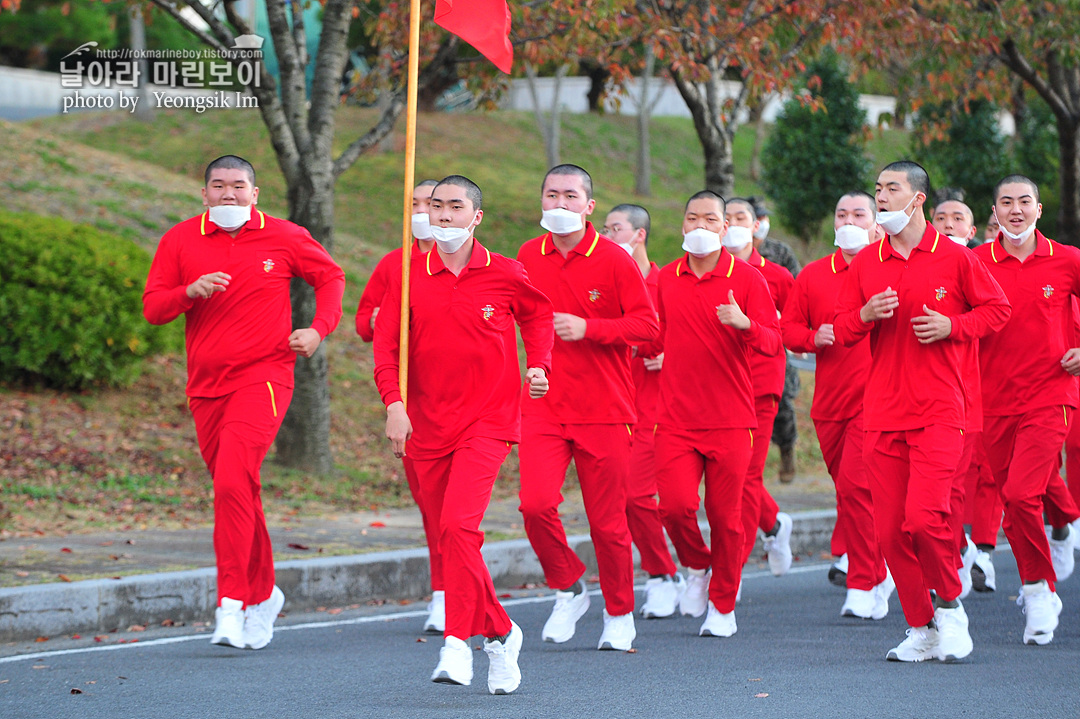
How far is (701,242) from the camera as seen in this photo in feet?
24.8

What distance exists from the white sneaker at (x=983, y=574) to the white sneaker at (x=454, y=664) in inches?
172

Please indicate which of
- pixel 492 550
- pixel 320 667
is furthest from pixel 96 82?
pixel 320 667

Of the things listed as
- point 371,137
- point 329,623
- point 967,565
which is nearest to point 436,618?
point 329,623

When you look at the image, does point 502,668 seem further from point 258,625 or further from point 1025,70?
point 1025,70

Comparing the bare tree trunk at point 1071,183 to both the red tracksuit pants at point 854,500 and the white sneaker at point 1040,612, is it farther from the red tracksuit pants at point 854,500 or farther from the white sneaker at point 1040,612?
the white sneaker at point 1040,612

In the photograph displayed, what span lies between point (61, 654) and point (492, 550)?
10.4 feet

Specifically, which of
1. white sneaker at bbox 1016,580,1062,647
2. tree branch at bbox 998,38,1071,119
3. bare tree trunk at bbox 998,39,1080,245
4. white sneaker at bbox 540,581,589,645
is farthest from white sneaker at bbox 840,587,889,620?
bare tree trunk at bbox 998,39,1080,245

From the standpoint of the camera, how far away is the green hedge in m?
12.3

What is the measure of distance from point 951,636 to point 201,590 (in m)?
4.05

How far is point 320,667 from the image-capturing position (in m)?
6.54

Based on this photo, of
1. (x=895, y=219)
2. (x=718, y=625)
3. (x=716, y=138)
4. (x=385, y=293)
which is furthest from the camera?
(x=716, y=138)

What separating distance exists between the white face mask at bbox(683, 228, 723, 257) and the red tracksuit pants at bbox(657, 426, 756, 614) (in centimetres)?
97

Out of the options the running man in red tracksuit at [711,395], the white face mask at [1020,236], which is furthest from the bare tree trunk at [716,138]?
the running man in red tracksuit at [711,395]

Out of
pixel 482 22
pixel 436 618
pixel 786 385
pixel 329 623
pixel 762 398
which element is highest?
pixel 482 22
